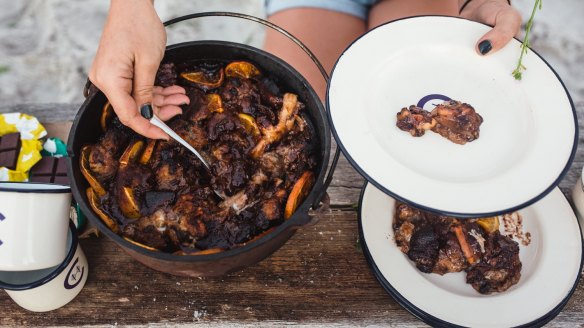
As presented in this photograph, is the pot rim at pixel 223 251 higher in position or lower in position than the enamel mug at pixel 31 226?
higher

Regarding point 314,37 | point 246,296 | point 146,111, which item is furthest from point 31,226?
point 314,37

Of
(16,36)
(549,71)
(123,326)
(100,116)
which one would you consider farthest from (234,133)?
(16,36)

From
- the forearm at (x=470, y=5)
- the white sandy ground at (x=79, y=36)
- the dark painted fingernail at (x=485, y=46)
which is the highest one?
the dark painted fingernail at (x=485, y=46)

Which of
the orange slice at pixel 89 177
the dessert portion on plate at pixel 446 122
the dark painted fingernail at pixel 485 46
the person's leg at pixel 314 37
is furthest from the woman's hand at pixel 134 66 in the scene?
the dark painted fingernail at pixel 485 46

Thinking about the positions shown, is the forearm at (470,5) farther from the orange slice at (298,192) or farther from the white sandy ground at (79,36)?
the white sandy ground at (79,36)

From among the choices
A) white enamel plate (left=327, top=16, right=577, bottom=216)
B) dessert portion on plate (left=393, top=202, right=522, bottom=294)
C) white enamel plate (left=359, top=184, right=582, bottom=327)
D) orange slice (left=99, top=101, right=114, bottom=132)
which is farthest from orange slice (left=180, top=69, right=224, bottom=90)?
dessert portion on plate (left=393, top=202, right=522, bottom=294)

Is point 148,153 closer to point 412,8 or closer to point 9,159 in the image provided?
point 9,159
